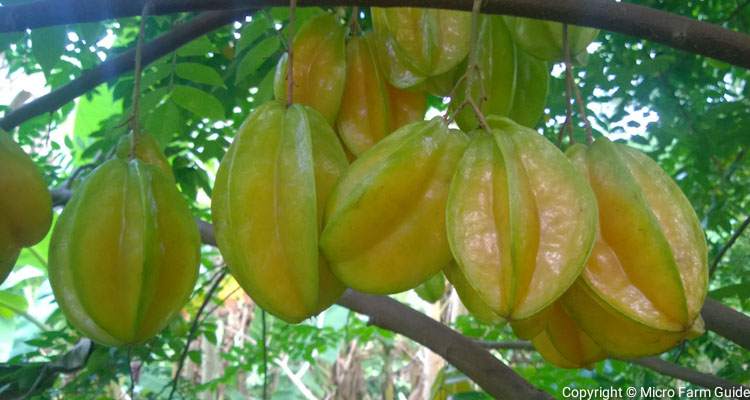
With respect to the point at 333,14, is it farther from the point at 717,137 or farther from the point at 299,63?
the point at 717,137

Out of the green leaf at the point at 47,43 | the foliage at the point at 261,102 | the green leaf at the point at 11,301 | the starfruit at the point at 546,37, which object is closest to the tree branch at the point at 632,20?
the starfruit at the point at 546,37

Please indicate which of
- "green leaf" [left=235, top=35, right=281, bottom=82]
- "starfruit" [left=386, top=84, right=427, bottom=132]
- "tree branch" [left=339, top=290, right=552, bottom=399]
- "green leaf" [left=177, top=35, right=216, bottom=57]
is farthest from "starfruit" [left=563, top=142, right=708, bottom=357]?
"green leaf" [left=177, top=35, right=216, bottom=57]

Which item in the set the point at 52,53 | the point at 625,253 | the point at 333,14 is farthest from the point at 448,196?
the point at 52,53

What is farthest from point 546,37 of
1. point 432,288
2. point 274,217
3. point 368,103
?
point 432,288

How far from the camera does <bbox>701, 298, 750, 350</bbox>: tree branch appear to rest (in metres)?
1.67

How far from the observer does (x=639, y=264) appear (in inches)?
37.9

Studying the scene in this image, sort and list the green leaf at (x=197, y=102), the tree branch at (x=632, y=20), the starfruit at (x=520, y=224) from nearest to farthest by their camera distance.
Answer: the starfruit at (x=520, y=224) → the tree branch at (x=632, y=20) → the green leaf at (x=197, y=102)

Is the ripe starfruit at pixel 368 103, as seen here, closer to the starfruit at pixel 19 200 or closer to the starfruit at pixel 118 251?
the starfruit at pixel 118 251

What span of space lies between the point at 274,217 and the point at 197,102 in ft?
3.25

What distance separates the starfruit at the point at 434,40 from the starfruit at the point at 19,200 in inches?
25.2

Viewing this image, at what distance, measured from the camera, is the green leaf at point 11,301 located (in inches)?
150

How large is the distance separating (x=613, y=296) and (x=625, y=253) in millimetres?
58

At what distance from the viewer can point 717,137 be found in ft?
7.75

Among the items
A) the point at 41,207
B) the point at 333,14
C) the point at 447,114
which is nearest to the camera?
the point at 447,114
